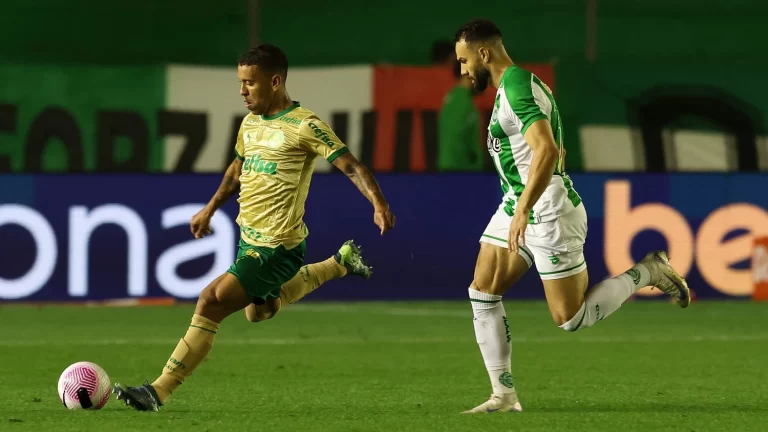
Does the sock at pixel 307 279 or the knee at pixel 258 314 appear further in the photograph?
the sock at pixel 307 279

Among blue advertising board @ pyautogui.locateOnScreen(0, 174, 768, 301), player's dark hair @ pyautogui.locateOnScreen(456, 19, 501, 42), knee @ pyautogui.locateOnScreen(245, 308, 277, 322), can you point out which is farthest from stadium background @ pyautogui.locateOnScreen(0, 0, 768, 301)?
player's dark hair @ pyautogui.locateOnScreen(456, 19, 501, 42)

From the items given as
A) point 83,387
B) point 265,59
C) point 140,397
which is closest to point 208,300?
point 140,397

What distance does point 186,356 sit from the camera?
6719 millimetres

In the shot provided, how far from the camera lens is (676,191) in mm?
13578

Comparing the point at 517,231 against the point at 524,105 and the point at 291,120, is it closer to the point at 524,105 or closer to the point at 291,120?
the point at 524,105

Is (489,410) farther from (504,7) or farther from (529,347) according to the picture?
(504,7)

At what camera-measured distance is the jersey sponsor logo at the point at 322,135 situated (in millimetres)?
6906

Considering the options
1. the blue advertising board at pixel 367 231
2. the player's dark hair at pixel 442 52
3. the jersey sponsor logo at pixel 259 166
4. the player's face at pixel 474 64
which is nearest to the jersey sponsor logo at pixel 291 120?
the jersey sponsor logo at pixel 259 166

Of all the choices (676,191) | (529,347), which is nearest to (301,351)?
(529,347)

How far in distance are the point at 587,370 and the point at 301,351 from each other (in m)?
2.02

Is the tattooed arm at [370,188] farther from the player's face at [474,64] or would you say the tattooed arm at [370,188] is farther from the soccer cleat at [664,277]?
the soccer cleat at [664,277]

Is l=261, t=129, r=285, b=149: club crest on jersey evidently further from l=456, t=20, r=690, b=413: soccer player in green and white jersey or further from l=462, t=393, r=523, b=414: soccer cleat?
l=462, t=393, r=523, b=414: soccer cleat

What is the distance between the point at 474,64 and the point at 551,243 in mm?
857

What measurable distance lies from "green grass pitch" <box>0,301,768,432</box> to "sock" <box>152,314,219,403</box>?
13 centimetres
